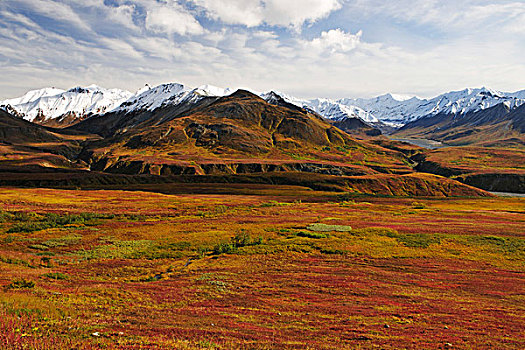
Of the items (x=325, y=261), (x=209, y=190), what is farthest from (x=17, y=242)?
(x=209, y=190)

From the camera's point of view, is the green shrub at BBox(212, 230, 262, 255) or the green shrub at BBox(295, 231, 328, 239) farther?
the green shrub at BBox(295, 231, 328, 239)

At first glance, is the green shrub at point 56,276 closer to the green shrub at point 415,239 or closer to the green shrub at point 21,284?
the green shrub at point 21,284

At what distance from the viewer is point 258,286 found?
2430cm

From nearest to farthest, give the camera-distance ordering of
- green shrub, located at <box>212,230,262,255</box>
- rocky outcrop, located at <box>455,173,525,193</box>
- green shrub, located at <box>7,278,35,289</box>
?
green shrub, located at <box>7,278,35,289</box> < green shrub, located at <box>212,230,262,255</box> < rocky outcrop, located at <box>455,173,525,193</box>

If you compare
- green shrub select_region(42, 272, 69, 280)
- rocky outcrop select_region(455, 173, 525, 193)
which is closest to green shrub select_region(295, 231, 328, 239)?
green shrub select_region(42, 272, 69, 280)

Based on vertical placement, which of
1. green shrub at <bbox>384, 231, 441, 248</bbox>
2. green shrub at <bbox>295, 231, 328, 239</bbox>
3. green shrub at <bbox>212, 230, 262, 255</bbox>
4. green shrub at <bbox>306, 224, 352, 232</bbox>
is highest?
green shrub at <bbox>384, 231, 441, 248</bbox>

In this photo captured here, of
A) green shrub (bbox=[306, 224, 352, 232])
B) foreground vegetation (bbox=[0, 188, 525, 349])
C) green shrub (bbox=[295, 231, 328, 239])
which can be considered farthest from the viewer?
green shrub (bbox=[306, 224, 352, 232])

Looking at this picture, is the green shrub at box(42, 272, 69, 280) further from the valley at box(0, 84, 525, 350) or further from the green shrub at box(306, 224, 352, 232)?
the green shrub at box(306, 224, 352, 232)

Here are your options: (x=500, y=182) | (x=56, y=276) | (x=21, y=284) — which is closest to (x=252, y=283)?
(x=56, y=276)

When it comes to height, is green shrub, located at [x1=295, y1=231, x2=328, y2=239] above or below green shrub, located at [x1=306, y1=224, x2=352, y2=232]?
below

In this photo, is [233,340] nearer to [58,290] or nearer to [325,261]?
[58,290]

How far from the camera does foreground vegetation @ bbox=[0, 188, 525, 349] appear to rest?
49.1 feet

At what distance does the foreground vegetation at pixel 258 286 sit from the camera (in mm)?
14961

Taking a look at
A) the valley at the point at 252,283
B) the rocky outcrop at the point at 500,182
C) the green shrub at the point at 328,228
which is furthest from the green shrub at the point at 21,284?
Answer: the rocky outcrop at the point at 500,182
